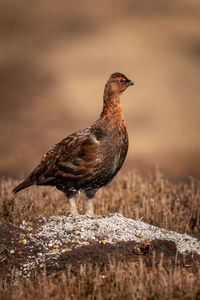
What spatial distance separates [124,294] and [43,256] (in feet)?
Result: 6.04

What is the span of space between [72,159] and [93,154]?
0.36m

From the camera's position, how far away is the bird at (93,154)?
22.0ft

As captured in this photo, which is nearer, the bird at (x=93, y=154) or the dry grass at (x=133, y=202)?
the bird at (x=93, y=154)

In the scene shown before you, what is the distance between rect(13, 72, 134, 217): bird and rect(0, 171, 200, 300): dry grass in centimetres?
102

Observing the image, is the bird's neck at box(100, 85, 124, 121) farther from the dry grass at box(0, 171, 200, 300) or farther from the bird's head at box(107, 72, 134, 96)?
the dry grass at box(0, 171, 200, 300)

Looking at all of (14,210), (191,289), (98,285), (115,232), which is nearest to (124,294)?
(98,285)

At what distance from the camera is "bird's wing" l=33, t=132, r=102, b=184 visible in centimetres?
672

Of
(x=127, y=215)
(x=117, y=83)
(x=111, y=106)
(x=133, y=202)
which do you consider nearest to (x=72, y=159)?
(x=111, y=106)

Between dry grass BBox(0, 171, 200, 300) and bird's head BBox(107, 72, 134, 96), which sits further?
bird's head BBox(107, 72, 134, 96)

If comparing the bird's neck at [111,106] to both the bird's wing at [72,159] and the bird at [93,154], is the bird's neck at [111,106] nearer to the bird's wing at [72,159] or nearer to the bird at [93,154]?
the bird at [93,154]

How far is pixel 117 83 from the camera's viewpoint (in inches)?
282

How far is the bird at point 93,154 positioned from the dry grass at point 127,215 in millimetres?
1020

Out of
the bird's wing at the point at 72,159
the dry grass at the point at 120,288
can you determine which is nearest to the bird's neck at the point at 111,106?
the bird's wing at the point at 72,159

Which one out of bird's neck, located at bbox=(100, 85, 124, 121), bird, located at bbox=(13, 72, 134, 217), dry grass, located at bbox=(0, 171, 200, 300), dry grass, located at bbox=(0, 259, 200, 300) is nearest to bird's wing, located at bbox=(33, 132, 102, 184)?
bird, located at bbox=(13, 72, 134, 217)
